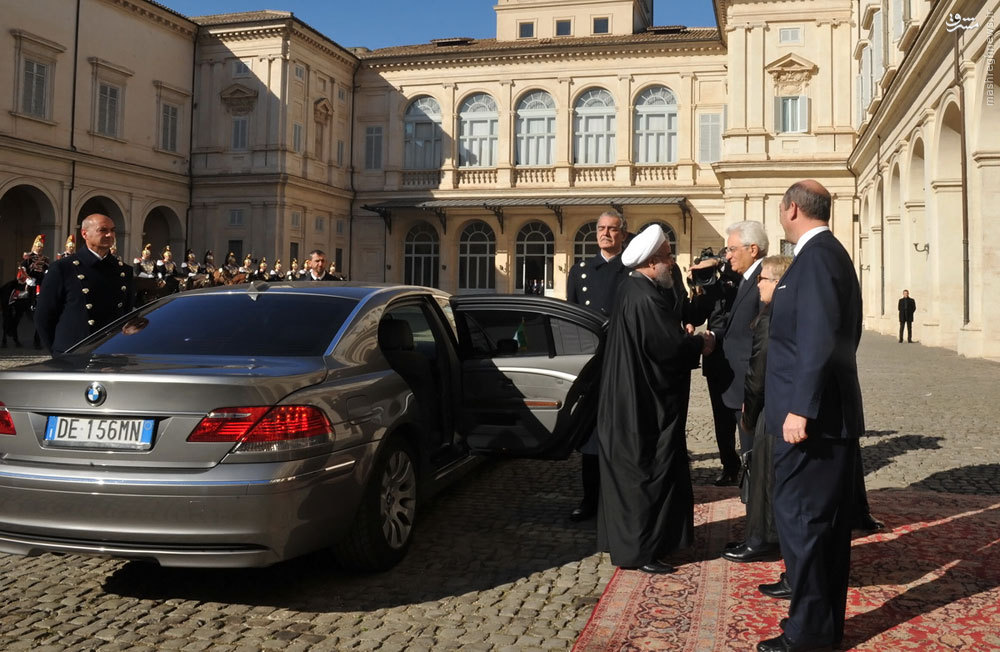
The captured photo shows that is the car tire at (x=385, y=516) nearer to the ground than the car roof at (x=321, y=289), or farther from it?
nearer to the ground

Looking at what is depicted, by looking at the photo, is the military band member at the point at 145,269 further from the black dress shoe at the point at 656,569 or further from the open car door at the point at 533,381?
the black dress shoe at the point at 656,569

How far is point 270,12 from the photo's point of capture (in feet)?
122

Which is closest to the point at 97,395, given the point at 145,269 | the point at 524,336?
the point at 524,336

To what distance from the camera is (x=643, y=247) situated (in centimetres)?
470

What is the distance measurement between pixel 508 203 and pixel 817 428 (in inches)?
1403

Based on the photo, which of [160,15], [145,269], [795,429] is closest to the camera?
[795,429]

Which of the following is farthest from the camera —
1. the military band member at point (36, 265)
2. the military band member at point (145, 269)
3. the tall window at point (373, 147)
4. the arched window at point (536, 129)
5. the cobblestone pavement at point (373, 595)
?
the tall window at point (373, 147)

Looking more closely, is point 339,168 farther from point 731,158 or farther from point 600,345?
point 600,345

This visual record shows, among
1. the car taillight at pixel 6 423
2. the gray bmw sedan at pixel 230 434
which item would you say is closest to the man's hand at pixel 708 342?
the gray bmw sedan at pixel 230 434

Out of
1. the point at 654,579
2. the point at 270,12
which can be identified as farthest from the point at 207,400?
the point at 270,12

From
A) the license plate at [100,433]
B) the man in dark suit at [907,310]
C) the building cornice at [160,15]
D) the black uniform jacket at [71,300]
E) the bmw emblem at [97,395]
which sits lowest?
the license plate at [100,433]

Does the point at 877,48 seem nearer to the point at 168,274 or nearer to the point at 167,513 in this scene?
the point at 168,274

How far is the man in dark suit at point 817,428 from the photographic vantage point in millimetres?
3402

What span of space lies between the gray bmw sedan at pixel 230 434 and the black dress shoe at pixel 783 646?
1.95 m
